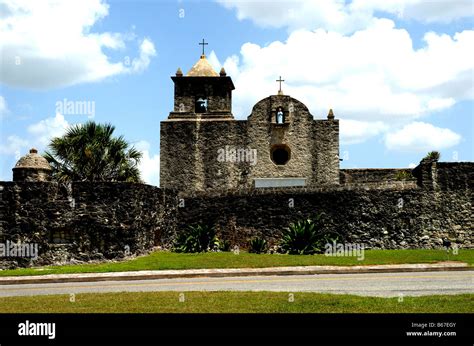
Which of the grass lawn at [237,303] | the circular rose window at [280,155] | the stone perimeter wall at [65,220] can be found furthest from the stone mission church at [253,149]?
the grass lawn at [237,303]

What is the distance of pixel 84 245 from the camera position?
2223 cm

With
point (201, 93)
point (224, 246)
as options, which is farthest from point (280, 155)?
point (224, 246)

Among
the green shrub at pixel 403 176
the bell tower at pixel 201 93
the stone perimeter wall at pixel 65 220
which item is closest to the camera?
the stone perimeter wall at pixel 65 220

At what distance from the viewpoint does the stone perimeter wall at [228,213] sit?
22.2m

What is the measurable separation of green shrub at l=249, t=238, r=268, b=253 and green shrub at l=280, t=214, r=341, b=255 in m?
0.72

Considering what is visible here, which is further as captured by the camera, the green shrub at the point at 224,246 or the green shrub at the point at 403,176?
the green shrub at the point at 403,176

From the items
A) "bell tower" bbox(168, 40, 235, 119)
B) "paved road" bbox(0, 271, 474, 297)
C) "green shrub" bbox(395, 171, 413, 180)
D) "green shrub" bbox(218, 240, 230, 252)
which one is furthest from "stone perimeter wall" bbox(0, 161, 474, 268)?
"bell tower" bbox(168, 40, 235, 119)

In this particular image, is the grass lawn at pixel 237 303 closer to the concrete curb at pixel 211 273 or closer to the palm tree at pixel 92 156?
the concrete curb at pixel 211 273

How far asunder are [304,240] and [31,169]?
1107cm

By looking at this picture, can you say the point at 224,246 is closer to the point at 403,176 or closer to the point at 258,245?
the point at 258,245

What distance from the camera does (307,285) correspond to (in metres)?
14.7

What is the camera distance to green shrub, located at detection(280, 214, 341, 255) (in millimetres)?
23547

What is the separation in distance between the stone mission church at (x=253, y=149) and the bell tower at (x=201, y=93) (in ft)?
9.43
